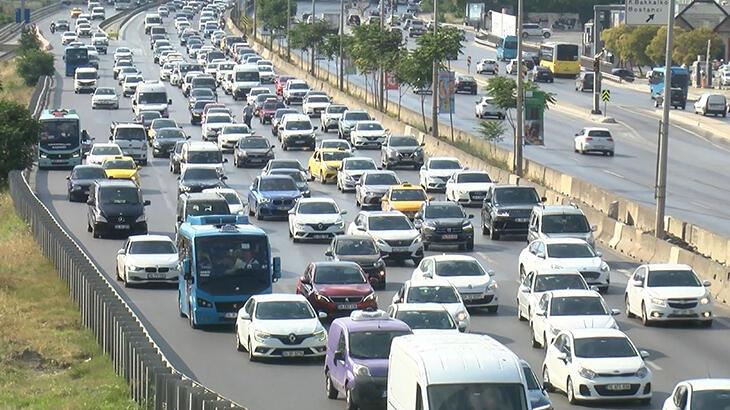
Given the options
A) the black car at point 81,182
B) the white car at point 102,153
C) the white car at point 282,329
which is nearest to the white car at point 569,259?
the white car at point 282,329

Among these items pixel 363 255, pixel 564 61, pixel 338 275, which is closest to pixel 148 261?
pixel 363 255

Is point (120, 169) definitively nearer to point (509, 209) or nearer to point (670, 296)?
point (509, 209)

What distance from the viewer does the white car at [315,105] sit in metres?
96.9

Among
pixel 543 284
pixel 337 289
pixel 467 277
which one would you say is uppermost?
pixel 543 284

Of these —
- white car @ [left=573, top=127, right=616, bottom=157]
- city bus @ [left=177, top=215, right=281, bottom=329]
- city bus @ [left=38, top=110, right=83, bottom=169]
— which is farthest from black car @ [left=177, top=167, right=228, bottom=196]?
white car @ [left=573, top=127, right=616, bottom=157]

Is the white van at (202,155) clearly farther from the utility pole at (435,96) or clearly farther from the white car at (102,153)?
the utility pole at (435,96)

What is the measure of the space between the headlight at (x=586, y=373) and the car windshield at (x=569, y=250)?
44.9 ft

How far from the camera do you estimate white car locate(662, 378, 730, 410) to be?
2347 centimetres

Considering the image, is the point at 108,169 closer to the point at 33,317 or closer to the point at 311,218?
the point at 311,218

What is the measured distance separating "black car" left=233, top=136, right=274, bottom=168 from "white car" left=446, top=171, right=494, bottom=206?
45.3 feet

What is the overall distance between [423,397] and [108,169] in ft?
144

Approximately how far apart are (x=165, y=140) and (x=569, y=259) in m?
38.1

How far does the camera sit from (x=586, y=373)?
28.9m

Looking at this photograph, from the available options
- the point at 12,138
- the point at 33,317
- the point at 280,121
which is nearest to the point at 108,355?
the point at 33,317
